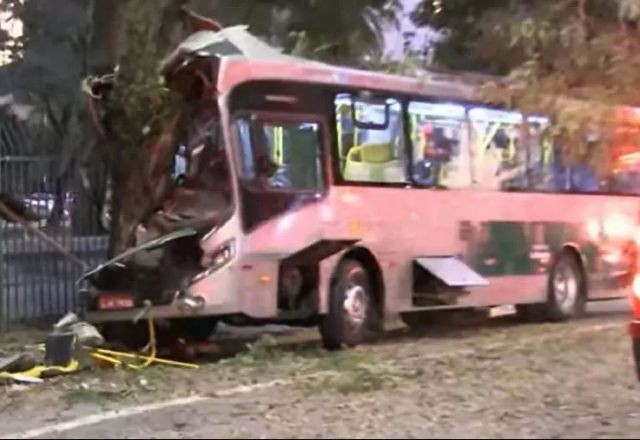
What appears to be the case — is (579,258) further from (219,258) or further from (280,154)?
(219,258)

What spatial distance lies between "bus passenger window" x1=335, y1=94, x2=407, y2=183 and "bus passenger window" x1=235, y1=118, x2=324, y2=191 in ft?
1.21

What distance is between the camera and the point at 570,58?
1348cm

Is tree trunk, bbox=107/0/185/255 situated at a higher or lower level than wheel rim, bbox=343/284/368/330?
higher

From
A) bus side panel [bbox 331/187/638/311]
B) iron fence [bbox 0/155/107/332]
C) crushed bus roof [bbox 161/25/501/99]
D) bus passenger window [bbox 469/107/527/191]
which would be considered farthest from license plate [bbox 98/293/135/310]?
bus passenger window [bbox 469/107/527/191]

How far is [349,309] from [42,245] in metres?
4.34

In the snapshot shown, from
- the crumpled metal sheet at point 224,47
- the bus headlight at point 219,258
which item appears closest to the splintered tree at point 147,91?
the crumpled metal sheet at point 224,47

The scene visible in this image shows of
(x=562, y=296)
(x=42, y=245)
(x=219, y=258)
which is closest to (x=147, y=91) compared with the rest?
(x=219, y=258)

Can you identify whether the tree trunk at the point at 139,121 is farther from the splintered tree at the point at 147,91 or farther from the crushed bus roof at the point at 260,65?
the crushed bus roof at the point at 260,65

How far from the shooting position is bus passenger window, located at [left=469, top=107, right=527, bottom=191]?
685 inches

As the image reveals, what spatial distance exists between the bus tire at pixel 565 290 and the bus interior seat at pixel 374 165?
3.62 meters

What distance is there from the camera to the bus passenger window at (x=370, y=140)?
→ 15312mm

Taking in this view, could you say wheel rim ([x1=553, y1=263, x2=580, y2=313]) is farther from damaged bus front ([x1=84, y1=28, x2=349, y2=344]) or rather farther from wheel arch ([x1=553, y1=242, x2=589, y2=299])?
damaged bus front ([x1=84, y1=28, x2=349, y2=344])

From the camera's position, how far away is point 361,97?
51.4ft

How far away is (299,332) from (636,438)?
9.87 meters
